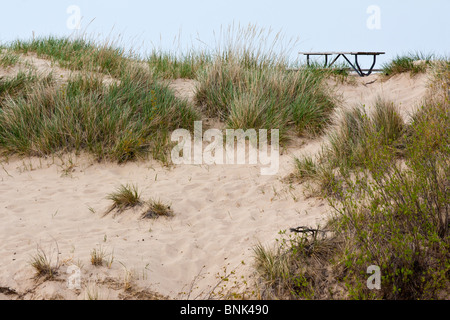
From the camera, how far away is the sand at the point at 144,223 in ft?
13.3

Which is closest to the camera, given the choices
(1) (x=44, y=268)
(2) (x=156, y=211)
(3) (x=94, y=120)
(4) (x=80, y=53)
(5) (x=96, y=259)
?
(1) (x=44, y=268)

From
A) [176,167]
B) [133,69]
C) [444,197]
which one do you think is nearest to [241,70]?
[133,69]

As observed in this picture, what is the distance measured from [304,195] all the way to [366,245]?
2.21 meters

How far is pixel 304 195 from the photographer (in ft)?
18.9

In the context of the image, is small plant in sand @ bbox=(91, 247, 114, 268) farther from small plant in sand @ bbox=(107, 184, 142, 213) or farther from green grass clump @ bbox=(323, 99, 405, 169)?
green grass clump @ bbox=(323, 99, 405, 169)

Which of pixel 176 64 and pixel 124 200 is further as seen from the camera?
pixel 176 64

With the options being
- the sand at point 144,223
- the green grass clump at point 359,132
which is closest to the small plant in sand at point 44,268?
the sand at point 144,223

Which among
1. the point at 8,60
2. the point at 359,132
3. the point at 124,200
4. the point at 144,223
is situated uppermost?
the point at 8,60

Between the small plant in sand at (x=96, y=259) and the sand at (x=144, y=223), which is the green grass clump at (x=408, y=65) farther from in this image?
the small plant in sand at (x=96, y=259)

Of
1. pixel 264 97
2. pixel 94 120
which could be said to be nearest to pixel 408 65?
pixel 264 97

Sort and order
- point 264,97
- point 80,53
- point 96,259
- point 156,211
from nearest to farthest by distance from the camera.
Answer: point 96,259, point 156,211, point 264,97, point 80,53

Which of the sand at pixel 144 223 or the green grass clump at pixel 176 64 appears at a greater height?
the green grass clump at pixel 176 64

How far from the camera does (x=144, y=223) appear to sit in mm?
5367

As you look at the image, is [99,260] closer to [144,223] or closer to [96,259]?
[96,259]
